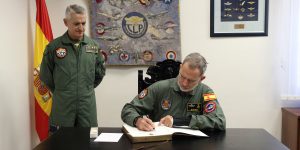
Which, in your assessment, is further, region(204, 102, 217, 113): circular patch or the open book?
region(204, 102, 217, 113): circular patch

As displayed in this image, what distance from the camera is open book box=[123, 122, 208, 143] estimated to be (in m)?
1.57

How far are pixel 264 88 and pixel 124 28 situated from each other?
1527mm

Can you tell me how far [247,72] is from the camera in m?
3.28

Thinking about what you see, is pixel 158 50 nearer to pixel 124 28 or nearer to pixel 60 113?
pixel 124 28

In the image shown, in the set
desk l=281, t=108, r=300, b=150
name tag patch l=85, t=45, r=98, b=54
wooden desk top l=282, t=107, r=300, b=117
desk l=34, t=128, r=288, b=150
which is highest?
name tag patch l=85, t=45, r=98, b=54

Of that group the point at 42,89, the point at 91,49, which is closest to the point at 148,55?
the point at 91,49

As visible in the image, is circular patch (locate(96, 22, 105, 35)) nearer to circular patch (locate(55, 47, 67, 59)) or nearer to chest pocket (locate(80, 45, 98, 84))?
chest pocket (locate(80, 45, 98, 84))

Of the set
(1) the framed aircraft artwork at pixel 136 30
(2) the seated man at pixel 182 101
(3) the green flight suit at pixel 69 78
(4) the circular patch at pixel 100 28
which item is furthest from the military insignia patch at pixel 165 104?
(4) the circular patch at pixel 100 28

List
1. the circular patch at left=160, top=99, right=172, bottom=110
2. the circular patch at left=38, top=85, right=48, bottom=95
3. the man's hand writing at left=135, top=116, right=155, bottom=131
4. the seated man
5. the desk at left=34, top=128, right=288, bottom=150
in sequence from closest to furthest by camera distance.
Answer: the desk at left=34, top=128, right=288, bottom=150, the man's hand writing at left=135, top=116, right=155, bottom=131, the seated man, the circular patch at left=160, top=99, right=172, bottom=110, the circular patch at left=38, top=85, right=48, bottom=95

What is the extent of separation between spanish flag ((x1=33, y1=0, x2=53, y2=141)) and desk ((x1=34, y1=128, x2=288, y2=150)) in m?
1.30

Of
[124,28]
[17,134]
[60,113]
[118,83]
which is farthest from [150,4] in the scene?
[17,134]

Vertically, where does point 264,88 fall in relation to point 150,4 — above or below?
below

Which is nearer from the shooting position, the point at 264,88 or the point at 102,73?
the point at 102,73

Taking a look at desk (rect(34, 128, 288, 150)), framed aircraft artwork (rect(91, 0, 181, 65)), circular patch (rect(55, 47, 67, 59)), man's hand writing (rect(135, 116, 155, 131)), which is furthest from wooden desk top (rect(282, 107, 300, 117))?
circular patch (rect(55, 47, 67, 59))
